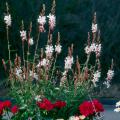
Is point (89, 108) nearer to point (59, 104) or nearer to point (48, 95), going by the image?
point (59, 104)

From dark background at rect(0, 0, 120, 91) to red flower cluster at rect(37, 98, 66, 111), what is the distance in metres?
8.78

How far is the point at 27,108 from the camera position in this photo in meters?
6.52

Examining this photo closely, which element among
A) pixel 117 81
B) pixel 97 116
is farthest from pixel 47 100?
pixel 117 81

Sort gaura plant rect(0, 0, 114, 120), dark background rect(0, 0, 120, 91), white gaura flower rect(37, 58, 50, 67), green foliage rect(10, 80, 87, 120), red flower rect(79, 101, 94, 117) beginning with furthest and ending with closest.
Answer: dark background rect(0, 0, 120, 91) < white gaura flower rect(37, 58, 50, 67) < green foliage rect(10, 80, 87, 120) < gaura plant rect(0, 0, 114, 120) < red flower rect(79, 101, 94, 117)

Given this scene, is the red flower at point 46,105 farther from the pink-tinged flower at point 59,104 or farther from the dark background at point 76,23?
the dark background at point 76,23

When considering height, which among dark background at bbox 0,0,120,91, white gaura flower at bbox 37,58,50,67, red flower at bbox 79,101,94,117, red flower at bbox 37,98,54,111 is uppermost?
dark background at bbox 0,0,120,91

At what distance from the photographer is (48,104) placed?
250 inches

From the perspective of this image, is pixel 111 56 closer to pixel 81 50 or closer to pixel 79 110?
pixel 81 50

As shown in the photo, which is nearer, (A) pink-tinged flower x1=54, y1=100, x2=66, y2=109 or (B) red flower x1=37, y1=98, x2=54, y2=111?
(B) red flower x1=37, y1=98, x2=54, y2=111

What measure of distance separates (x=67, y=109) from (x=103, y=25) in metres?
9.60

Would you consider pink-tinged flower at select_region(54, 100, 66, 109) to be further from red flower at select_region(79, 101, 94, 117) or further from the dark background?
the dark background

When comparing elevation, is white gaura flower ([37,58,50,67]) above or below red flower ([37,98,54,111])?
above

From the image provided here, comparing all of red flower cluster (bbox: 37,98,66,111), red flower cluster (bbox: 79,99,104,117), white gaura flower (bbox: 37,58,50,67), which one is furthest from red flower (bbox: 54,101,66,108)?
white gaura flower (bbox: 37,58,50,67)

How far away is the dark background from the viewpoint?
611 inches
